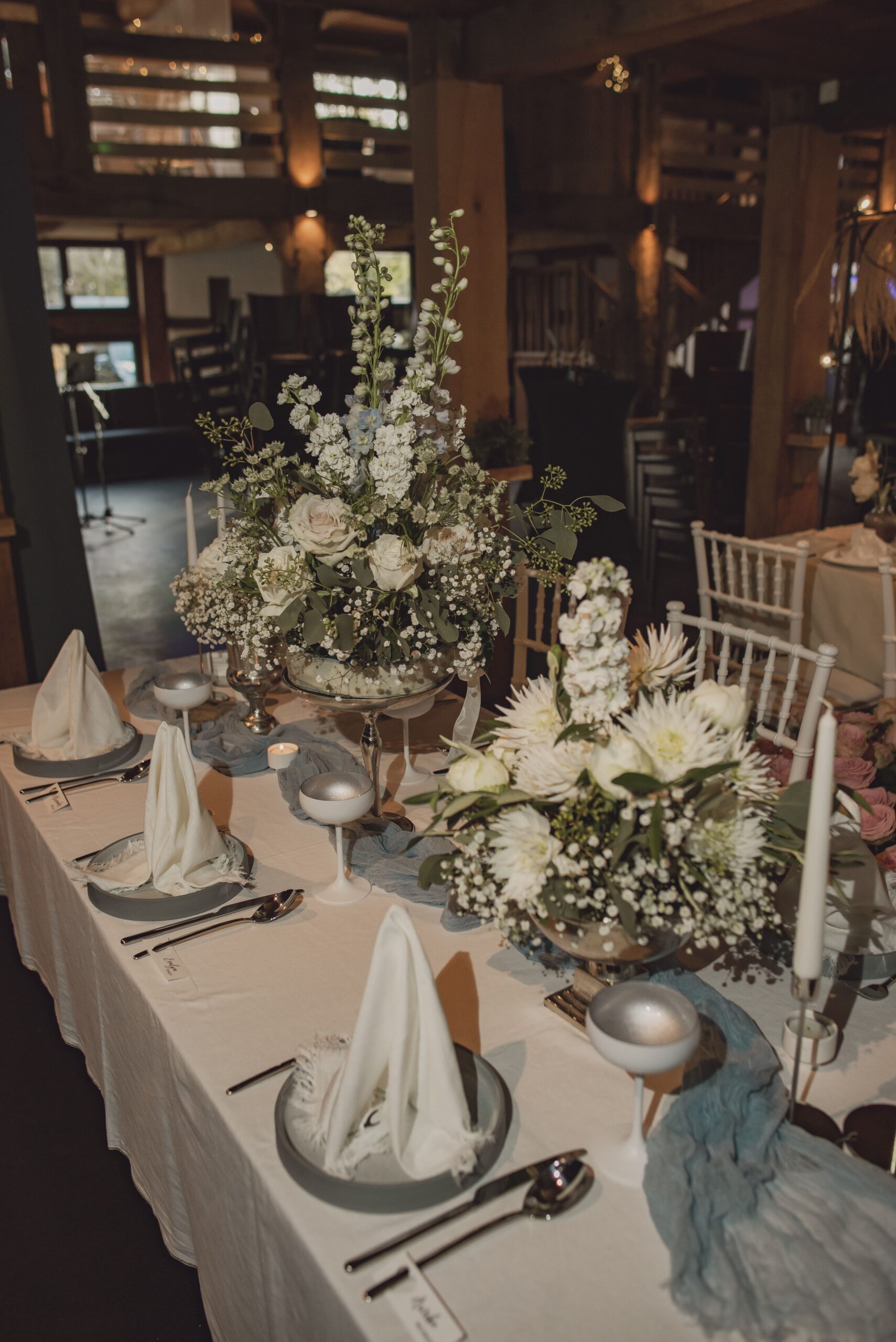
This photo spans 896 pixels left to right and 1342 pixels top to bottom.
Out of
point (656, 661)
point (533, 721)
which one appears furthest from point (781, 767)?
point (533, 721)

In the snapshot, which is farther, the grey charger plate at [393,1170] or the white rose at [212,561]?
the white rose at [212,561]

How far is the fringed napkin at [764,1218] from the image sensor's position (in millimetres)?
840

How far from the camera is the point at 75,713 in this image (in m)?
2.02

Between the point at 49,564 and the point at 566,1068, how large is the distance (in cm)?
304

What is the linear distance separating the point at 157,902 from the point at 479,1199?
0.70 meters

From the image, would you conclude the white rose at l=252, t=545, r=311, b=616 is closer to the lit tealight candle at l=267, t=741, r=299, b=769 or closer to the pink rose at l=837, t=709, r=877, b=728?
the lit tealight candle at l=267, t=741, r=299, b=769

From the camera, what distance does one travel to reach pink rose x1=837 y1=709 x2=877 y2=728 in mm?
1739

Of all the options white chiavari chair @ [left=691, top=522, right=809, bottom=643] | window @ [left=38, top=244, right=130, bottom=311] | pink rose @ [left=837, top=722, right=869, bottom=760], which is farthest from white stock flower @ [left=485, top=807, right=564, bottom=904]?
window @ [left=38, top=244, right=130, bottom=311]

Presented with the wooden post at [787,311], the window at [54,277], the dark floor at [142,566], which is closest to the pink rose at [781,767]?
the dark floor at [142,566]

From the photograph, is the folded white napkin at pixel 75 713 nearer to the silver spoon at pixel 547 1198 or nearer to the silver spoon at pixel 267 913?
the silver spoon at pixel 267 913

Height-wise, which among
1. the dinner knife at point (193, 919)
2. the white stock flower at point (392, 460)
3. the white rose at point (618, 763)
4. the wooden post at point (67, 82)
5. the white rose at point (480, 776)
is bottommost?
the dinner knife at point (193, 919)

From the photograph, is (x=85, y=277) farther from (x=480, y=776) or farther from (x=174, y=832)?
(x=480, y=776)

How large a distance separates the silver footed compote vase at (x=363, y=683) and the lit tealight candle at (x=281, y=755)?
28 centimetres

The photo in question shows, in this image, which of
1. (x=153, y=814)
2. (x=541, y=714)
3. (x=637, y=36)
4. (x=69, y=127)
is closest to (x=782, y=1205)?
(x=541, y=714)
